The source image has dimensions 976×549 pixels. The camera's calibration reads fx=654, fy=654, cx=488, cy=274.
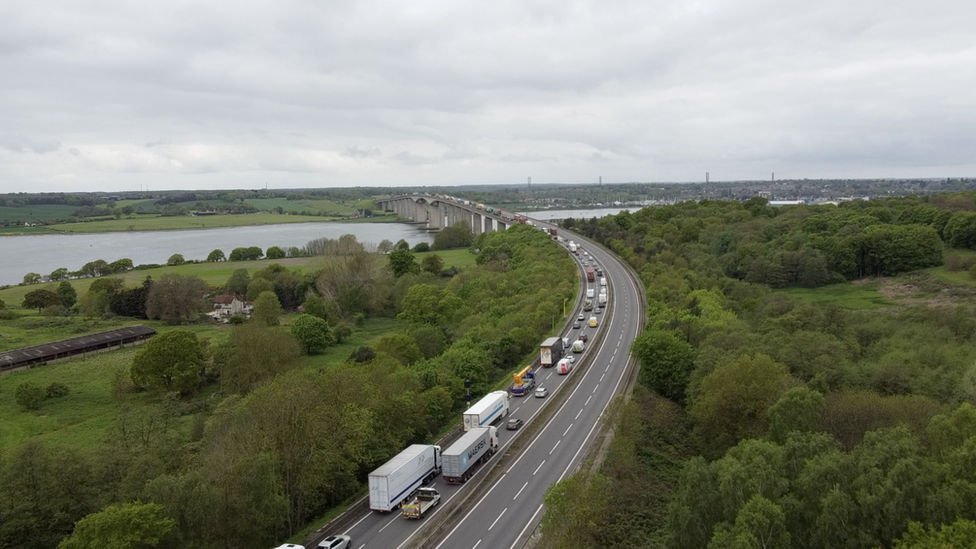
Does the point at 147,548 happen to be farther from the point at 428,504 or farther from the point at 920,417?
the point at 920,417

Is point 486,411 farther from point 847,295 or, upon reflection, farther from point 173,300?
point 847,295

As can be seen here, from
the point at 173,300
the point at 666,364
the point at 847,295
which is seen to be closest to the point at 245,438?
the point at 666,364

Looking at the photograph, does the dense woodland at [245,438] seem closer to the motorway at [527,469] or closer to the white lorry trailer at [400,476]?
the white lorry trailer at [400,476]

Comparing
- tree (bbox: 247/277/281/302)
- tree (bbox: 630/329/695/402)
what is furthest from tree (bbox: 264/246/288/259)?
tree (bbox: 630/329/695/402)

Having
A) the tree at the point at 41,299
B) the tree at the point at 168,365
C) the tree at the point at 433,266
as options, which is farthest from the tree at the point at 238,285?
the tree at the point at 168,365

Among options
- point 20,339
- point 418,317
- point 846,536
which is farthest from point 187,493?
point 20,339

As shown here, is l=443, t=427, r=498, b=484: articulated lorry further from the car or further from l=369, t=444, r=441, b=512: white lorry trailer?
the car

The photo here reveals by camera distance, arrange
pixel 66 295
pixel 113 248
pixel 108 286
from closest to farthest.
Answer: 1. pixel 108 286
2. pixel 66 295
3. pixel 113 248
